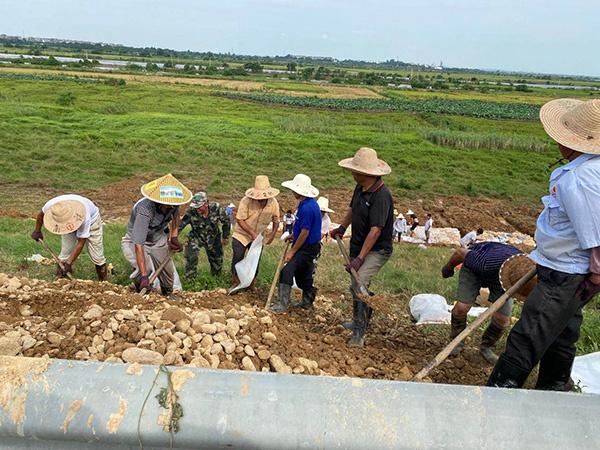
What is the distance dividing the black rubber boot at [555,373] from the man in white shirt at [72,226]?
165 inches

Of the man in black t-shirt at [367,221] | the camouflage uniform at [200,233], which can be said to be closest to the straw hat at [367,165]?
the man in black t-shirt at [367,221]

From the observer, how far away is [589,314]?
504 cm

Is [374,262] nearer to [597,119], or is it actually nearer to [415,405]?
[597,119]

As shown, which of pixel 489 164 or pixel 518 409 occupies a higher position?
pixel 518 409

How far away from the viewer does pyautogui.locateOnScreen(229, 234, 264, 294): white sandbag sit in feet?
16.4

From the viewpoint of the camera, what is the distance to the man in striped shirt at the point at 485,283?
339 centimetres

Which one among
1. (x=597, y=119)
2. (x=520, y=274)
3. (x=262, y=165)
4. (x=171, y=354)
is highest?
(x=597, y=119)

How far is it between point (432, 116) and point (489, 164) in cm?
1530

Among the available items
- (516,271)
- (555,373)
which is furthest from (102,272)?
(555,373)

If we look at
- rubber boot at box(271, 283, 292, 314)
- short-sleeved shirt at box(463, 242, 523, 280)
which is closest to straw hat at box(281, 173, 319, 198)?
rubber boot at box(271, 283, 292, 314)

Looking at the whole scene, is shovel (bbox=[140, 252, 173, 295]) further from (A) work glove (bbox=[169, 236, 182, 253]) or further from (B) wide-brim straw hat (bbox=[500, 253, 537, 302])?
(B) wide-brim straw hat (bbox=[500, 253, 537, 302])

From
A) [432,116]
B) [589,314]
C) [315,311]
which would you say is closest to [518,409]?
[315,311]

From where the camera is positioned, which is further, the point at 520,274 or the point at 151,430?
the point at 520,274

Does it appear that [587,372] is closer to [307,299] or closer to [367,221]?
[367,221]
